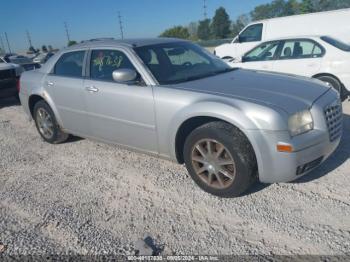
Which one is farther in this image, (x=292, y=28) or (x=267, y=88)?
(x=292, y=28)

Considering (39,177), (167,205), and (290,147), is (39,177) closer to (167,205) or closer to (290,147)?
(167,205)

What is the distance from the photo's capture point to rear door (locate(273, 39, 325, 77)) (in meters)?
6.86

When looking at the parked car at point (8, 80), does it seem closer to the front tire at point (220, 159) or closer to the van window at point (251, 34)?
the front tire at point (220, 159)

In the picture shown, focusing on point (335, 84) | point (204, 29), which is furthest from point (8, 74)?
point (204, 29)

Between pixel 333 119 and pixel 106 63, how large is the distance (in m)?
2.85

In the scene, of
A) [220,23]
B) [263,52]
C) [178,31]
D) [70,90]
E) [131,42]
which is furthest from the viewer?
[220,23]

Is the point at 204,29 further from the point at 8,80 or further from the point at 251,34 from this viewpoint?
the point at 8,80

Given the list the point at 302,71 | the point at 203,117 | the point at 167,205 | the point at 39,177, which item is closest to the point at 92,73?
the point at 39,177

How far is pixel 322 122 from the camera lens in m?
3.22

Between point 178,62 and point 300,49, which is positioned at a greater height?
point 178,62

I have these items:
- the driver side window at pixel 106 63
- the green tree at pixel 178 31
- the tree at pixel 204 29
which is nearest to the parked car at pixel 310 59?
the driver side window at pixel 106 63

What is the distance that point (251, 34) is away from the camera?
1216 centimetres

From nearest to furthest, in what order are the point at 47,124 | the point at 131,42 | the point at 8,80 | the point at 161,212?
the point at 161,212 < the point at 131,42 < the point at 47,124 < the point at 8,80

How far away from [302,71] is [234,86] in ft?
13.1
